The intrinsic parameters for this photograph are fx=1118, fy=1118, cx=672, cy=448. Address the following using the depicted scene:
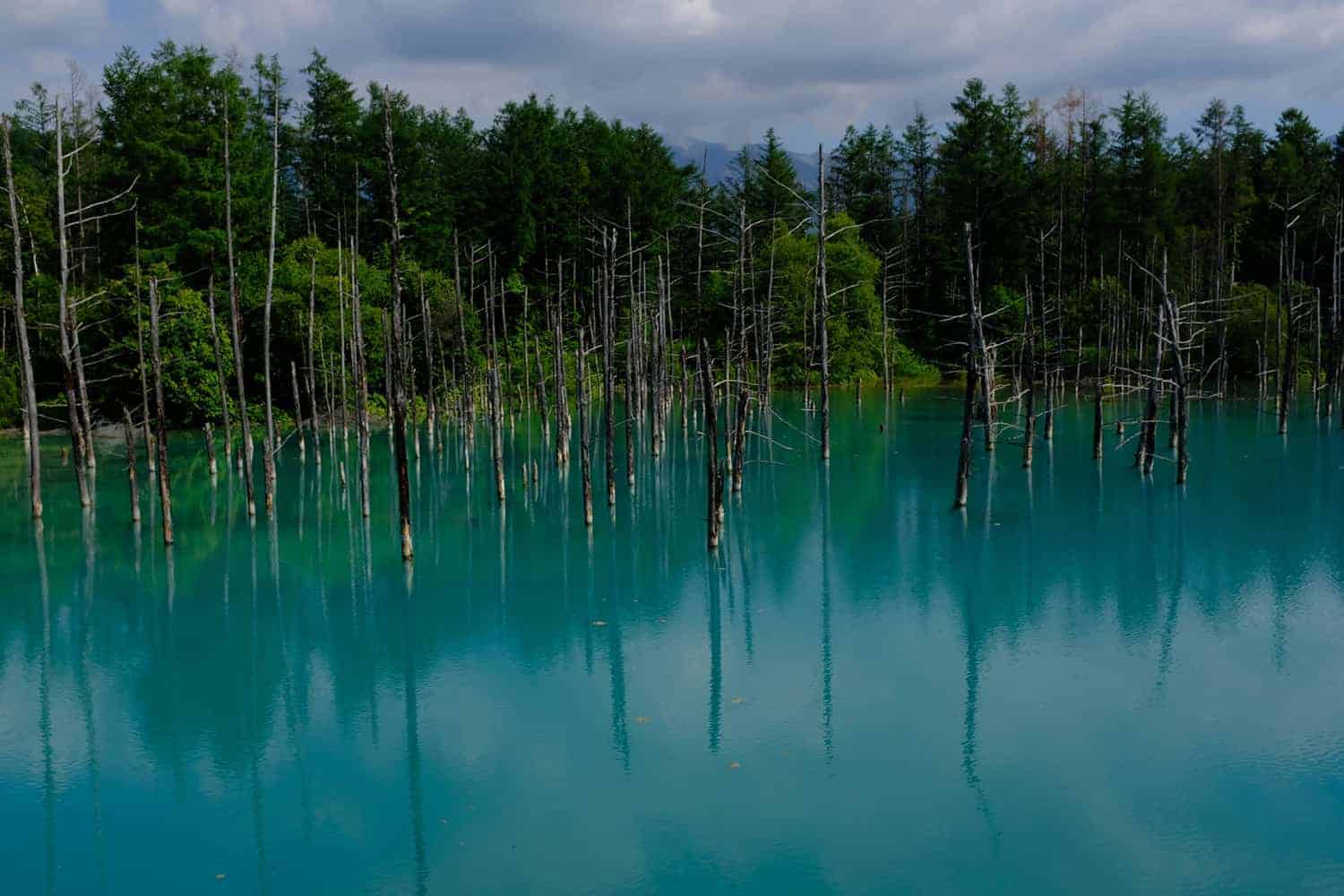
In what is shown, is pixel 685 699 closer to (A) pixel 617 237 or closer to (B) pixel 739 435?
(B) pixel 739 435

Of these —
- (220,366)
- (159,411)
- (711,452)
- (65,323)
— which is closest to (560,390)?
(220,366)

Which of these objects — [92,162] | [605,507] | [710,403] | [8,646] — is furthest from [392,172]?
[92,162]

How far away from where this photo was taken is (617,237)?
36.9m

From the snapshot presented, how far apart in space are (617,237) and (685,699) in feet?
84.2

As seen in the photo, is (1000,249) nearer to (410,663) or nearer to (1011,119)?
(1011,119)

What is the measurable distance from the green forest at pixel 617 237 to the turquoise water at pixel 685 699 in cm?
1319

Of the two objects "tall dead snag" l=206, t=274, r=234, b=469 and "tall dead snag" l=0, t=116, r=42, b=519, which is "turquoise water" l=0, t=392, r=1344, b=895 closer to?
"tall dead snag" l=0, t=116, r=42, b=519

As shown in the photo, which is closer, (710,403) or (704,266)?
(710,403)

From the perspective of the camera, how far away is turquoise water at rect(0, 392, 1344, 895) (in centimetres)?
966

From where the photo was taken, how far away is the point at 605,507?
24.7m

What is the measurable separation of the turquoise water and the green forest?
13.2 metres

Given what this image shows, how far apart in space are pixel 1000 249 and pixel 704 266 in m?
16.2

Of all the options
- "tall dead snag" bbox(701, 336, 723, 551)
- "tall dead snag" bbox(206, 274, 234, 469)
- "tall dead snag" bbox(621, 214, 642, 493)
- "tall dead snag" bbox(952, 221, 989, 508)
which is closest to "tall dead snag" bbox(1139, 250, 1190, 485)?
"tall dead snag" bbox(952, 221, 989, 508)

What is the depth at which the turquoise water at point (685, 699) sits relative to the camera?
966cm
